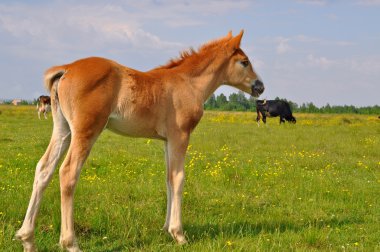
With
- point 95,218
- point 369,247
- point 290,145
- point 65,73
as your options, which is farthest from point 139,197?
point 290,145

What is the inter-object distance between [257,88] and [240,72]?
40cm

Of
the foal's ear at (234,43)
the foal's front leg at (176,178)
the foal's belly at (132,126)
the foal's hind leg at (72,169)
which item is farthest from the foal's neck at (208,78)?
the foal's hind leg at (72,169)

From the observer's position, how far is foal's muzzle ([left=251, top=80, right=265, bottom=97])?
23.2 feet

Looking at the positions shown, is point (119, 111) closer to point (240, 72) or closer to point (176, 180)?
point (176, 180)

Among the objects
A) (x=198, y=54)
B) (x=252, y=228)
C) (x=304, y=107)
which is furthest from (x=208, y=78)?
(x=304, y=107)

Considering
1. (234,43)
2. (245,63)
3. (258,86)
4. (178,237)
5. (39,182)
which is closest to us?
(39,182)

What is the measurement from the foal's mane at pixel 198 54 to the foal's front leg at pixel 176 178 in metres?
1.25

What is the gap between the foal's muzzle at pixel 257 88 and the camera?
7070 millimetres

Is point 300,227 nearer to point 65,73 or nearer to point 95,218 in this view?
point 95,218

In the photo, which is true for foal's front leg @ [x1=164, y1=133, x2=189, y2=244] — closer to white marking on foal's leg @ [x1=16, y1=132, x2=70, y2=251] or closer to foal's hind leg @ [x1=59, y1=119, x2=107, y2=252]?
foal's hind leg @ [x1=59, y1=119, x2=107, y2=252]

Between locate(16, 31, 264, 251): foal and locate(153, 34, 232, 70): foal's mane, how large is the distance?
0.05 feet

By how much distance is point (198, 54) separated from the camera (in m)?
6.75

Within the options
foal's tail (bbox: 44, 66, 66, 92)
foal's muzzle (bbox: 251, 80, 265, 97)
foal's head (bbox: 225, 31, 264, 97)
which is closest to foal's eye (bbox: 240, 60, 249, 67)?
foal's head (bbox: 225, 31, 264, 97)

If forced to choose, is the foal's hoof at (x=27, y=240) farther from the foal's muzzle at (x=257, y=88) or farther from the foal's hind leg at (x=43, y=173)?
the foal's muzzle at (x=257, y=88)
